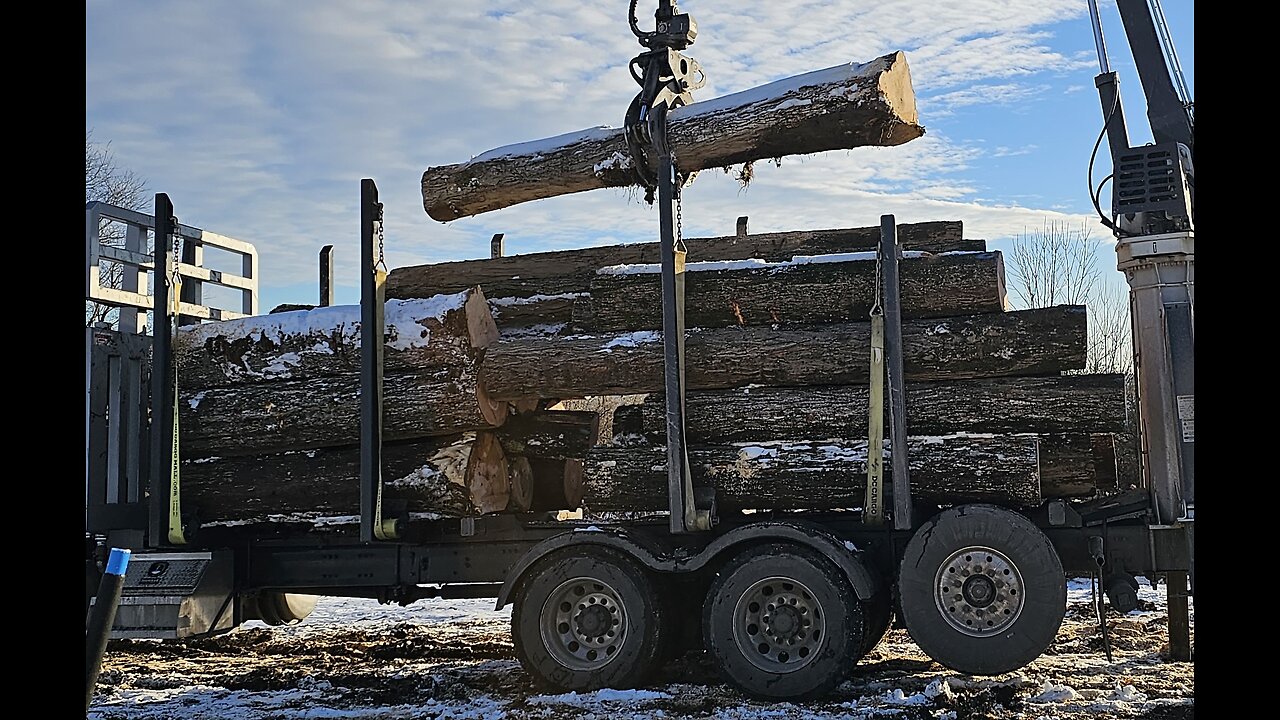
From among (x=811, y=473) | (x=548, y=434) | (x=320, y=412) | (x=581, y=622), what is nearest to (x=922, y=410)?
(x=811, y=473)

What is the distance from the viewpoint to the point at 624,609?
7.57m

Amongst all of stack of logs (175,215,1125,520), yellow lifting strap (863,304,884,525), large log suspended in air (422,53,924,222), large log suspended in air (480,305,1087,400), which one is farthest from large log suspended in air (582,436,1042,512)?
large log suspended in air (422,53,924,222)

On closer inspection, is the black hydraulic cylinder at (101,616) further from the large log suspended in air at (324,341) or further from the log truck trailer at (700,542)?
the large log suspended in air at (324,341)

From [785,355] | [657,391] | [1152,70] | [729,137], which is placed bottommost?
[657,391]

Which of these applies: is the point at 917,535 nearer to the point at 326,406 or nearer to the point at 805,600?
the point at 805,600

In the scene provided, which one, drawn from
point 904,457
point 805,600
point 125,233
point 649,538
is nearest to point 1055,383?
point 904,457

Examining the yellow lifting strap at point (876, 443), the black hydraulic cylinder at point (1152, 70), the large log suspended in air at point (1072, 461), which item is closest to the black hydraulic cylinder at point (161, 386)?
the yellow lifting strap at point (876, 443)

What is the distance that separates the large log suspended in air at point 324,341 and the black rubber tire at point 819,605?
7.96 ft

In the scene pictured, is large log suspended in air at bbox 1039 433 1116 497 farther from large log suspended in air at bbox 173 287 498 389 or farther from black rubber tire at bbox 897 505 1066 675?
large log suspended in air at bbox 173 287 498 389

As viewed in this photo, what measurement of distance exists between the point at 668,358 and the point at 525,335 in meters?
1.55

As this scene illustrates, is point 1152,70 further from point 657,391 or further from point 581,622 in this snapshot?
point 581,622

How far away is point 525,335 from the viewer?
29.5 feet

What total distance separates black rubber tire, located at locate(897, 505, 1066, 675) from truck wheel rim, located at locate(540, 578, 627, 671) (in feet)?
6.10

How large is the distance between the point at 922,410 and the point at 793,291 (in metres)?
1.17
